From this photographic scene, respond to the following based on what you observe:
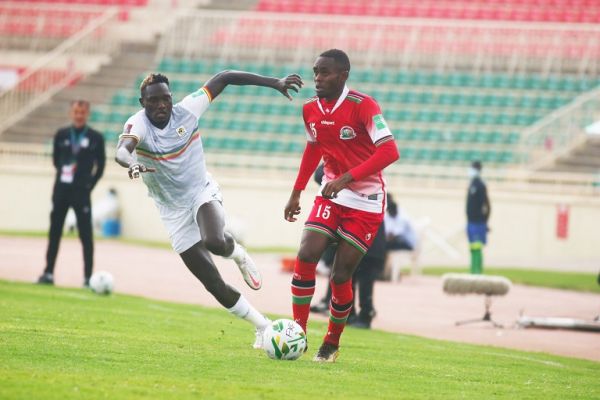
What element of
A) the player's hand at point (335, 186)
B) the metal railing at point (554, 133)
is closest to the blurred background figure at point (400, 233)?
the metal railing at point (554, 133)

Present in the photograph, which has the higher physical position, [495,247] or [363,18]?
[363,18]

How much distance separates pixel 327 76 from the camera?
9.91 meters

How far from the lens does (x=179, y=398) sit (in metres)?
7.70

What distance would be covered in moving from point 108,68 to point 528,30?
13.4 meters

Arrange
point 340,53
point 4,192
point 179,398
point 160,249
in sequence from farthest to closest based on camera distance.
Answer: point 4,192 → point 160,249 → point 340,53 → point 179,398

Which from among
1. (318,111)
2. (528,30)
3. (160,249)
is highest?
(528,30)

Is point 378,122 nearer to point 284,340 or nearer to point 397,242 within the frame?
point 284,340

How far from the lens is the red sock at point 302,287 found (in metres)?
9.99

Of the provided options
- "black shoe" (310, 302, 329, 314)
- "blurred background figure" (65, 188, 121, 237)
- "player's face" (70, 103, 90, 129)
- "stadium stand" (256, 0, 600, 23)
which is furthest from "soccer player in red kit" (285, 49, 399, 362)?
"stadium stand" (256, 0, 600, 23)

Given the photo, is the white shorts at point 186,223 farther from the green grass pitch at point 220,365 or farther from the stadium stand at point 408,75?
the stadium stand at point 408,75

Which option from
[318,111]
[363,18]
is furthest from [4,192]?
[318,111]

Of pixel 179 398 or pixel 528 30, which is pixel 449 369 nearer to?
pixel 179 398

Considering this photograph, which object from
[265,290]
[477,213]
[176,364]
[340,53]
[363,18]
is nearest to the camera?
[176,364]

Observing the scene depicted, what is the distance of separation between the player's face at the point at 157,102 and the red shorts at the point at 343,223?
4.77 feet
